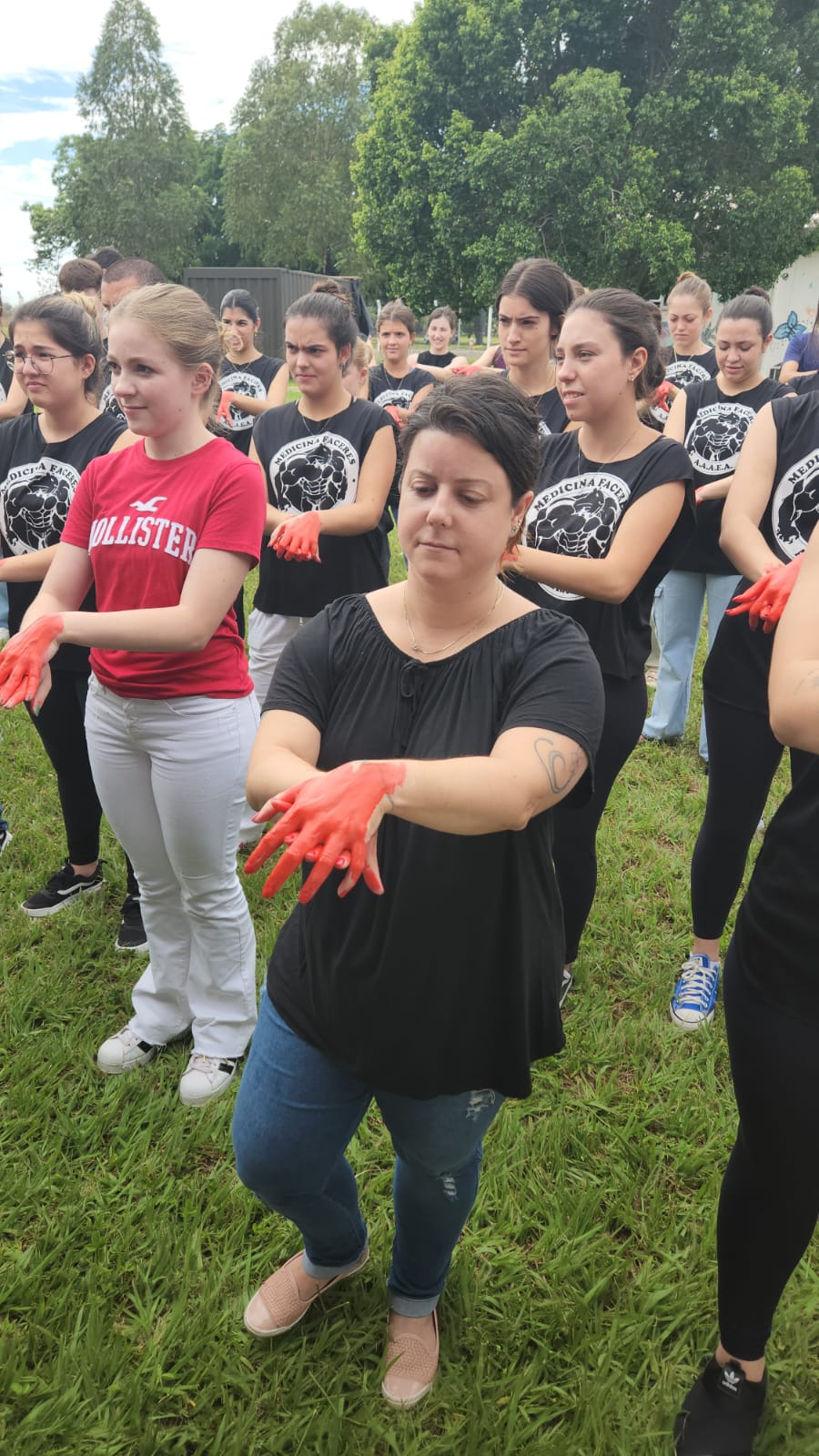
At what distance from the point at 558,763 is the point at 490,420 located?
0.61 metres

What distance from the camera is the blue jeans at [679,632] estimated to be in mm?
5113

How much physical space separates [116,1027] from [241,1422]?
4.88ft

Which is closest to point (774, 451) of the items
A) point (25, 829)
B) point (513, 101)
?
point (25, 829)

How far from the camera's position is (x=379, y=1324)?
2232 mm

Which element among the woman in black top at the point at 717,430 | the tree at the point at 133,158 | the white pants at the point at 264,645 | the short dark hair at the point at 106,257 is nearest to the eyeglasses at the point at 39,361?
the white pants at the point at 264,645

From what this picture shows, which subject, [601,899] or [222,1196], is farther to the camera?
[601,899]

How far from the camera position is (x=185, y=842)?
2.79m

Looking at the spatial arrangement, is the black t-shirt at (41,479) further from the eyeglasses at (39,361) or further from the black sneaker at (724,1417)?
the black sneaker at (724,1417)

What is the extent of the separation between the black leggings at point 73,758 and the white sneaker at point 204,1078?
86 centimetres

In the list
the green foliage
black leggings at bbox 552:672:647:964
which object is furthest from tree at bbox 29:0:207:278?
black leggings at bbox 552:672:647:964

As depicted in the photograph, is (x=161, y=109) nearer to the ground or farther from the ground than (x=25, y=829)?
farther from the ground

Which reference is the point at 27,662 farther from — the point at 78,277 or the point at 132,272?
the point at 78,277

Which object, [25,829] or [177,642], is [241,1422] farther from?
[25,829]

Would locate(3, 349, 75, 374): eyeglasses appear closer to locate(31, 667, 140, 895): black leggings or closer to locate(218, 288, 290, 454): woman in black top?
locate(31, 667, 140, 895): black leggings
